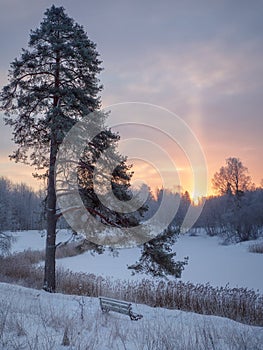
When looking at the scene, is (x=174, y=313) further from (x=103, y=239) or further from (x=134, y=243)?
(x=103, y=239)

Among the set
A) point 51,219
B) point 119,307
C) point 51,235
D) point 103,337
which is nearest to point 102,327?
point 103,337

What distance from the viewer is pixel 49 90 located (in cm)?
1132

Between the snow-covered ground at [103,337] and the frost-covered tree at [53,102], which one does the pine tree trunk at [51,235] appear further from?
the snow-covered ground at [103,337]

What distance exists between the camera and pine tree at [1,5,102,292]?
11.3 meters

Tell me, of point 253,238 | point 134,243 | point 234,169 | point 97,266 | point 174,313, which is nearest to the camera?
point 174,313

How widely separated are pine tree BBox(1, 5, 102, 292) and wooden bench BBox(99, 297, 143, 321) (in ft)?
13.0

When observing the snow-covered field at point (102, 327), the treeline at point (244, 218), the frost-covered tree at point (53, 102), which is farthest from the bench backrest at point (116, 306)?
the treeline at point (244, 218)

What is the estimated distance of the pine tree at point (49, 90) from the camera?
11.3 meters

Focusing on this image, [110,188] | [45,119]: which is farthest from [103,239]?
[45,119]

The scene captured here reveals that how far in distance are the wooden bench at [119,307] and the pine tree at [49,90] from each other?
3.95 meters

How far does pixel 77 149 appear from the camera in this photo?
1088cm

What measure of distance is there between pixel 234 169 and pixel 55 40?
4710 centimetres

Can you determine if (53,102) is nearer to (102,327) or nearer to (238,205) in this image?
(102,327)

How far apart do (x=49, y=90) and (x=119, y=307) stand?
27.2 feet
